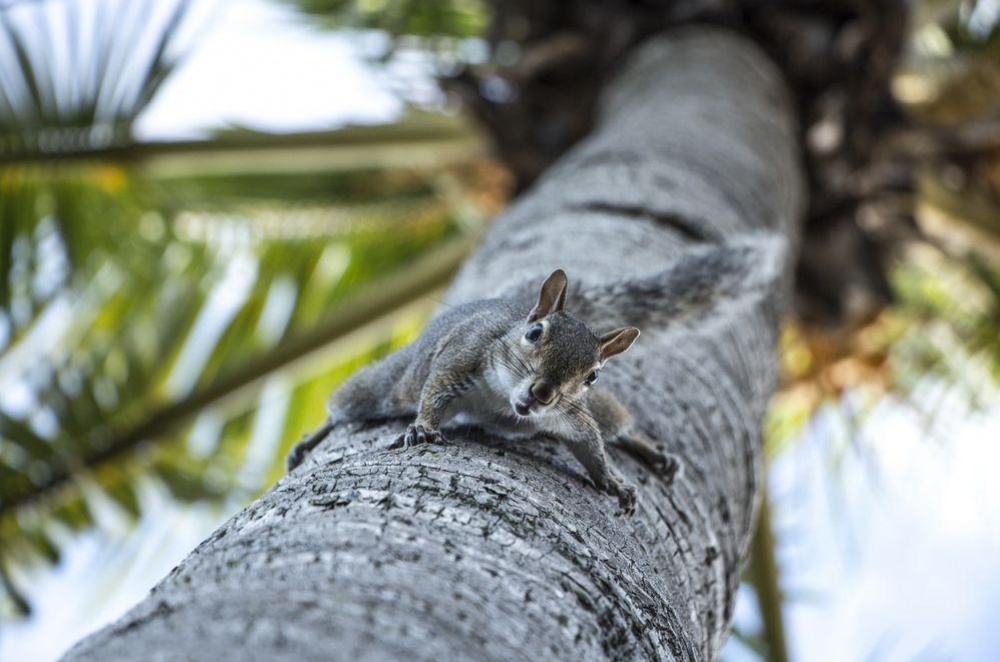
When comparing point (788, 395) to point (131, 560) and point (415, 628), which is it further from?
point (415, 628)

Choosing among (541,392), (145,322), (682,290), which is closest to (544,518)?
(541,392)

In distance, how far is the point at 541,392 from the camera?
175 cm

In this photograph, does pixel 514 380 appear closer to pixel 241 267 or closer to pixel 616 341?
pixel 616 341

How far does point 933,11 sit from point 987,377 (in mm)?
1629

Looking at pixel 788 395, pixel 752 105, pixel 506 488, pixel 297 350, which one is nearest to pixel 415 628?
pixel 506 488

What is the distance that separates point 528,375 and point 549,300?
0.49 ft

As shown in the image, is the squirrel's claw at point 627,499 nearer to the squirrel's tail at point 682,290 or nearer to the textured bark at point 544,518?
the textured bark at point 544,518

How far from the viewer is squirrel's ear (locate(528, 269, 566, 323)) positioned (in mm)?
1854

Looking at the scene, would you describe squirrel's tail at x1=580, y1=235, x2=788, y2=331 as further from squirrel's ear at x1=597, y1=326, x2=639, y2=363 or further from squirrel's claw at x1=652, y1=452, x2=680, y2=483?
squirrel's claw at x1=652, y1=452, x2=680, y2=483

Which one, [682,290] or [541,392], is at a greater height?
[682,290]

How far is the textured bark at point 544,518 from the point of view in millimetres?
1005

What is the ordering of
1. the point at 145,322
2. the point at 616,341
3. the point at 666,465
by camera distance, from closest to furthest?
the point at 666,465 → the point at 616,341 → the point at 145,322

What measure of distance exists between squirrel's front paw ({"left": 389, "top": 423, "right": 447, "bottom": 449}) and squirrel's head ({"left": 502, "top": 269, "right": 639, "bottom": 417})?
6.9 inches

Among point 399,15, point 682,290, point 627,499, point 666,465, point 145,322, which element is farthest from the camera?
point 399,15
